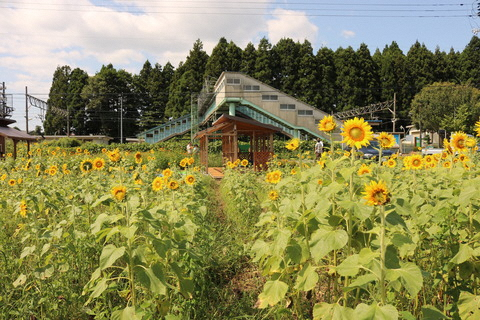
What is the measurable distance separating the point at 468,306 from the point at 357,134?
108 centimetres

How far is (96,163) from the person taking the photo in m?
4.28

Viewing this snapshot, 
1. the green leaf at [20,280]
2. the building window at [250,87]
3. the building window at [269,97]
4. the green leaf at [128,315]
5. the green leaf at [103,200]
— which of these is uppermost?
the building window at [250,87]

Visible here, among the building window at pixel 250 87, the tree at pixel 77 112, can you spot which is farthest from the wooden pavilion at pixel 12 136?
the tree at pixel 77 112

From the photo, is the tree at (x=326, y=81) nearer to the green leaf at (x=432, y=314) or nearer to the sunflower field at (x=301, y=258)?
the sunflower field at (x=301, y=258)

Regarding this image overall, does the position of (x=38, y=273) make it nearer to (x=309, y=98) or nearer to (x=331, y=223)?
(x=331, y=223)

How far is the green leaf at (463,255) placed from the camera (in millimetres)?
2131

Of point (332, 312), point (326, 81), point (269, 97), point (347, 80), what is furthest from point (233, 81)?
point (332, 312)

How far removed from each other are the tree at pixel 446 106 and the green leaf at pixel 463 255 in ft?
125

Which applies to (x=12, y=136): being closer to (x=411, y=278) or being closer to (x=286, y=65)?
(x=411, y=278)

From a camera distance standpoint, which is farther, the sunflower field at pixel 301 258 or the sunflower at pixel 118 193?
the sunflower at pixel 118 193

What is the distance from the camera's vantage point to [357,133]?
2.14 meters

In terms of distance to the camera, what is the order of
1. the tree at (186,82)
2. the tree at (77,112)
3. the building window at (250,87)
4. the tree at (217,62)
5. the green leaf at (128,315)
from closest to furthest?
the green leaf at (128,315), the building window at (250,87), the tree at (186,82), the tree at (217,62), the tree at (77,112)

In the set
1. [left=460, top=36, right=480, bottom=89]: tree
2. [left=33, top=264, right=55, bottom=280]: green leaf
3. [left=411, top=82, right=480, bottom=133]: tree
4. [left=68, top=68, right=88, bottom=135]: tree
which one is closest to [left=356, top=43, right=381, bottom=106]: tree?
[left=411, top=82, right=480, bottom=133]: tree

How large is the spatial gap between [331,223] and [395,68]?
5707cm
